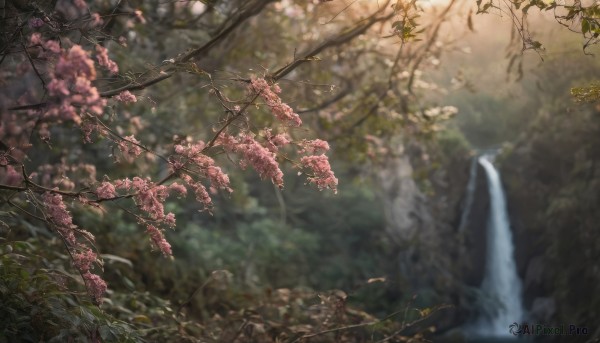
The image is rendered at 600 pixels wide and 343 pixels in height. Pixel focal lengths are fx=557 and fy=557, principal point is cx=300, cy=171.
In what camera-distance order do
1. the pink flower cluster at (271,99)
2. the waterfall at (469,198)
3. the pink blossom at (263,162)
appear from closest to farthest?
the pink blossom at (263,162), the pink flower cluster at (271,99), the waterfall at (469,198)

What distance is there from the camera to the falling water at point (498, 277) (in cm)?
1427

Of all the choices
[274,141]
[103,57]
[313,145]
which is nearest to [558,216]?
[313,145]

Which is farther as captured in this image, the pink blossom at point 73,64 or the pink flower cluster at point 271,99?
the pink flower cluster at point 271,99

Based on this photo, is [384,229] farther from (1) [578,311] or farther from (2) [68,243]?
(2) [68,243]

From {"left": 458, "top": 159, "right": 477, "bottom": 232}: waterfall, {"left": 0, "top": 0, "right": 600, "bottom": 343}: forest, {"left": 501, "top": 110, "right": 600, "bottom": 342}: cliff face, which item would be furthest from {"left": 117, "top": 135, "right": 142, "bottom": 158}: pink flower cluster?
{"left": 458, "top": 159, "right": 477, "bottom": 232}: waterfall

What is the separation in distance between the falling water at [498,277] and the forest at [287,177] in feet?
0.17

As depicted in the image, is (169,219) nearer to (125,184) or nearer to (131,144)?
(125,184)

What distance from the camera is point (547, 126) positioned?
14.1 meters

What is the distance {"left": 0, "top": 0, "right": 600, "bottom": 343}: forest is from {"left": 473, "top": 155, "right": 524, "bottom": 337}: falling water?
0.05m

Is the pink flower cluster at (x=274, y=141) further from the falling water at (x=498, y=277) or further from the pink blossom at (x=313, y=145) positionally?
the falling water at (x=498, y=277)

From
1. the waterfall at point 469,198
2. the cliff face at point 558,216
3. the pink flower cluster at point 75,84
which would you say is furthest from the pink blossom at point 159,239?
the waterfall at point 469,198

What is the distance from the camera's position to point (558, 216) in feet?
41.4

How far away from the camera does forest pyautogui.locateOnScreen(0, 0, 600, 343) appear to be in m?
3.32

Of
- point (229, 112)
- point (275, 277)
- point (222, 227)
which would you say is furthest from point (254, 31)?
point (222, 227)
